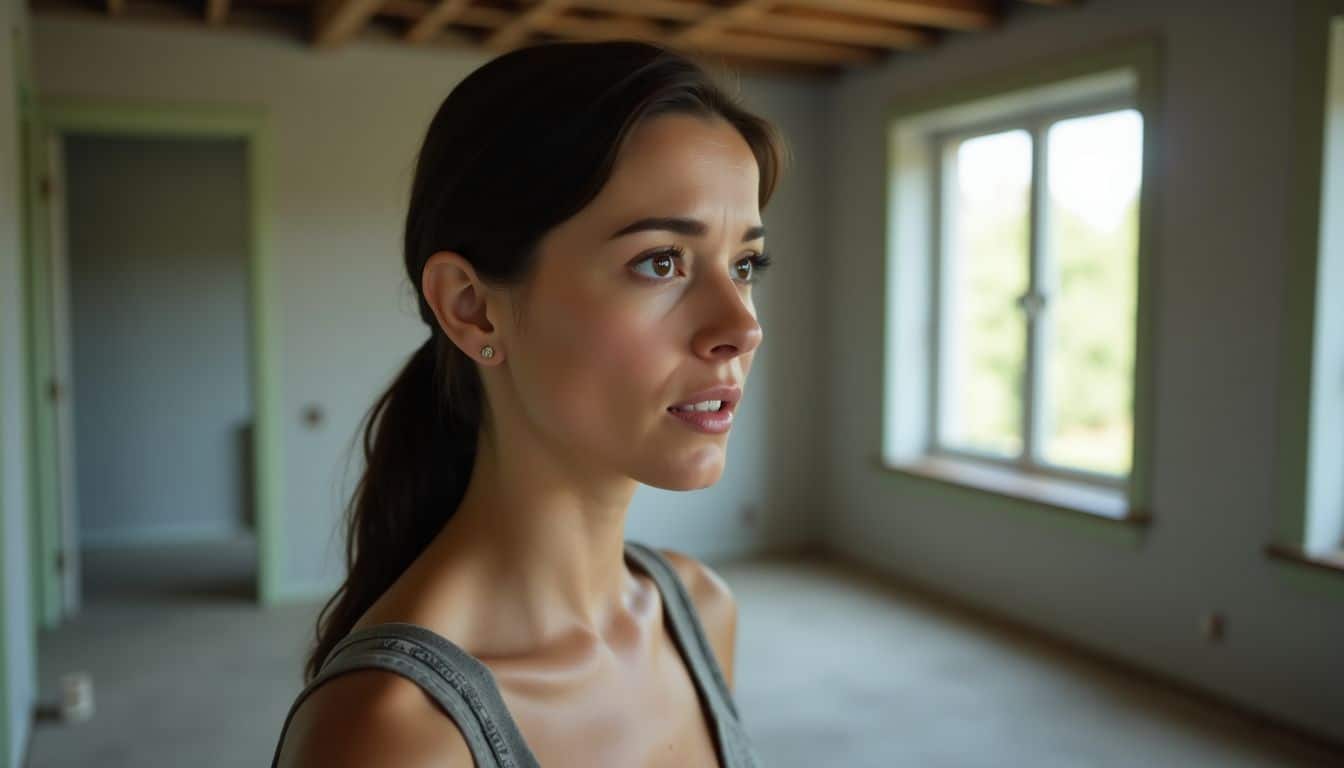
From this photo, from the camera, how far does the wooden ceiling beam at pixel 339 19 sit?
386 centimetres

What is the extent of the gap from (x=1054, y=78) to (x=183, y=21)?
3617 millimetres

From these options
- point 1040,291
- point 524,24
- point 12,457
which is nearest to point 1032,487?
point 1040,291

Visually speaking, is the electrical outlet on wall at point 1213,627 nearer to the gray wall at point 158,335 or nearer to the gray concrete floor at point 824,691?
the gray concrete floor at point 824,691

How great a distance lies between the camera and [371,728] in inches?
27.5

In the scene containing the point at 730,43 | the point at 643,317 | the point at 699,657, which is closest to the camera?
the point at 643,317

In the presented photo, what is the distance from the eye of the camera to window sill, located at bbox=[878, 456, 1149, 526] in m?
3.89

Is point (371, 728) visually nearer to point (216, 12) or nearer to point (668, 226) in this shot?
point (668, 226)

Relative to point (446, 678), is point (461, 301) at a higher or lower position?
higher

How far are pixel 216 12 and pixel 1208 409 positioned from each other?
13.5ft

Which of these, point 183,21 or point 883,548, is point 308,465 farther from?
point 883,548

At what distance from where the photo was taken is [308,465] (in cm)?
475

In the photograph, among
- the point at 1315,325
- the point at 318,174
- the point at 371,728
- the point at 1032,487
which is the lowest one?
the point at 1032,487

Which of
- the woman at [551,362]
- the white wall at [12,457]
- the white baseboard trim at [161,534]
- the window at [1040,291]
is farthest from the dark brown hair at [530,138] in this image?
the white baseboard trim at [161,534]

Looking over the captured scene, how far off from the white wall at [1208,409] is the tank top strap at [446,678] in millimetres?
3175
